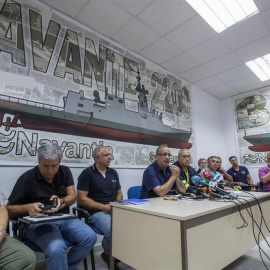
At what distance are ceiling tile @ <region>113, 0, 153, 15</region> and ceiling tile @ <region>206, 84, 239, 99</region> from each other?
2870mm

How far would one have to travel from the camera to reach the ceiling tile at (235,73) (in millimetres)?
3809

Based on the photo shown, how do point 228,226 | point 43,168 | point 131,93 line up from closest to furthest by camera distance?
point 228,226 < point 43,168 < point 131,93

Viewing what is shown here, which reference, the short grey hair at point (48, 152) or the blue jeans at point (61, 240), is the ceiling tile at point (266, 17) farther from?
the blue jeans at point (61, 240)

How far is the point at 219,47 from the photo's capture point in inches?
124

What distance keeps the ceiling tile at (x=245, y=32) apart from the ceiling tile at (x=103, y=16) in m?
1.49

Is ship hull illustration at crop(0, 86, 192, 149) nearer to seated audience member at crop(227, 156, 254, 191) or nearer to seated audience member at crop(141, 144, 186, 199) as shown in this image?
seated audience member at crop(141, 144, 186, 199)

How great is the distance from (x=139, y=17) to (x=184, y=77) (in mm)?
1885

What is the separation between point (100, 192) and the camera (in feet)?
6.68

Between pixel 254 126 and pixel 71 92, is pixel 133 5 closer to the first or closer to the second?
pixel 71 92

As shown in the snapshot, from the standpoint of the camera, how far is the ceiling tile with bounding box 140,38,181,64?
121 inches

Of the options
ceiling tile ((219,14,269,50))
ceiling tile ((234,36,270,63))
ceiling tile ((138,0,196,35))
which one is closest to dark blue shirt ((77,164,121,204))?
ceiling tile ((138,0,196,35))

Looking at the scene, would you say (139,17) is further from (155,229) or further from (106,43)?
(155,229)

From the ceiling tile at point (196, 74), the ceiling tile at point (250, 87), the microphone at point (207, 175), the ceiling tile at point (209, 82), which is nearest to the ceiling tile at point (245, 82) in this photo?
the ceiling tile at point (250, 87)

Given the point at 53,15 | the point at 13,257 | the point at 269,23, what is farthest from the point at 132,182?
the point at 269,23
